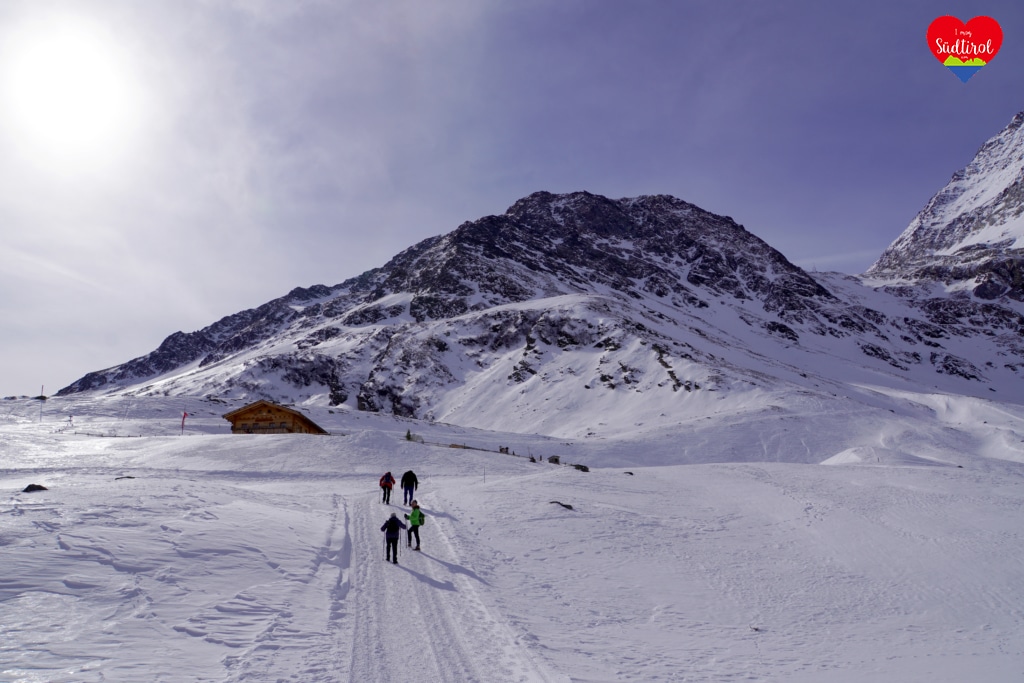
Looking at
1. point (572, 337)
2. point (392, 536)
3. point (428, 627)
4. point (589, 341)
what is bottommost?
point (428, 627)

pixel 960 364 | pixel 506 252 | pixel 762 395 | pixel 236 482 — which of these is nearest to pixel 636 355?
pixel 762 395

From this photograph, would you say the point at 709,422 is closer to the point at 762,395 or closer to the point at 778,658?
the point at 762,395

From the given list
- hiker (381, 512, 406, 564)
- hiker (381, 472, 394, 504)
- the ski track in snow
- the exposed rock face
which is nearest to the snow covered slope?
the ski track in snow

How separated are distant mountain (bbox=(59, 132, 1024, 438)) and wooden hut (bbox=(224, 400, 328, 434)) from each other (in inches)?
983

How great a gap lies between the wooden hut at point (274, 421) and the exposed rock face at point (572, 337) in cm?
2637

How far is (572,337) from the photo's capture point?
262 feet

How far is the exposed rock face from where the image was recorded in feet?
238

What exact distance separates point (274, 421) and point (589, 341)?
45060 mm

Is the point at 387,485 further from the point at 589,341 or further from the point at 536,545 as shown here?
the point at 589,341

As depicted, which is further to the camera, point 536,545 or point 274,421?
point 274,421

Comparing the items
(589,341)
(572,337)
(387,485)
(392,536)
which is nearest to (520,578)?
(392,536)

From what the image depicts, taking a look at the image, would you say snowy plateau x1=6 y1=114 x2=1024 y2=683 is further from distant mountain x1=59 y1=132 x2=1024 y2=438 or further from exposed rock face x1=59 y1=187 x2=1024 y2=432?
exposed rock face x1=59 y1=187 x2=1024 y2=432

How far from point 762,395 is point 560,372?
2566cm

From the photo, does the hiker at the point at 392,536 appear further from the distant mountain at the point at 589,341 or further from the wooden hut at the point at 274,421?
the distant mountain at the point at 589,341
